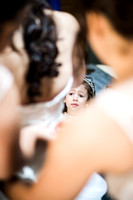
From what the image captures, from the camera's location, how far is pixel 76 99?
6.24 feet

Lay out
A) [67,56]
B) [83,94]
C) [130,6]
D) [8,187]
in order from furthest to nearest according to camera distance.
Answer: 1. [83,94]
2. [67,56]
3. [8,187]
4. [130,6]

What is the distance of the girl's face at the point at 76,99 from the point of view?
1886 mm

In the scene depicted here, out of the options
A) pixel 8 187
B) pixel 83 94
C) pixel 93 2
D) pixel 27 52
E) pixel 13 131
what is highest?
pixel 93 2

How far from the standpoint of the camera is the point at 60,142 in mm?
586

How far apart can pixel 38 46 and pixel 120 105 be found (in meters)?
0.28

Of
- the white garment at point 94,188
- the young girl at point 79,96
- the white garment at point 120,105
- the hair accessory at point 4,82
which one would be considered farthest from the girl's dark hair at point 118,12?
the young girl at point 79,96

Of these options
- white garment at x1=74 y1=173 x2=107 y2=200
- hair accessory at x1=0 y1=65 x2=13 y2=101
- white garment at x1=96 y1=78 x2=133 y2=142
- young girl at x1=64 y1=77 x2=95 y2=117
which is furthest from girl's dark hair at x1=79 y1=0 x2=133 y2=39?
→ young girl at x1=64 y1=77 x2=95 y2=117

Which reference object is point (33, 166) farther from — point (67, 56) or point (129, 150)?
point (67, 56)

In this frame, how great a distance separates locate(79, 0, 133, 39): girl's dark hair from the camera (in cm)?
55

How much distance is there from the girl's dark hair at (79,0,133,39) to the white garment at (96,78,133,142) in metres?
0.11

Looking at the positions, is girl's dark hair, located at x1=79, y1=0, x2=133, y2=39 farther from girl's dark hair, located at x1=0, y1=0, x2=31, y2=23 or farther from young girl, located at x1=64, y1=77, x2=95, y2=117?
young girl, located at x1=64, y1=77, x2=95, y2=117

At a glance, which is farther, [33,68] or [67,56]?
[67,56]

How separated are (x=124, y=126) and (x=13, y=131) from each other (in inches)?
9.5

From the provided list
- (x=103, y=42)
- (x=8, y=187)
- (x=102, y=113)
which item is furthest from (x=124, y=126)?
(x=8, y=187)
